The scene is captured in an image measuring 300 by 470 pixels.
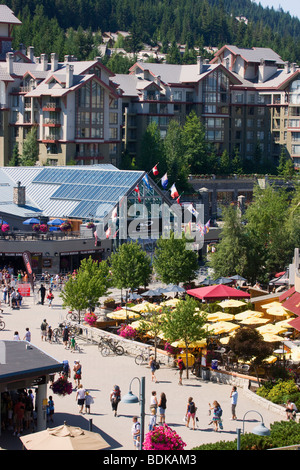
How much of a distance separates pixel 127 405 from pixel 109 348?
8.12 meters

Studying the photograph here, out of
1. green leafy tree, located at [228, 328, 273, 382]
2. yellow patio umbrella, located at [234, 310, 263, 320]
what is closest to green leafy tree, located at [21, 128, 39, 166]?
yellow patio umbrella, located at [234, 310, 263, 320]

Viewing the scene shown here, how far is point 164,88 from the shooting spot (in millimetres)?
112250

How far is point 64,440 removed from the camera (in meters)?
26.4

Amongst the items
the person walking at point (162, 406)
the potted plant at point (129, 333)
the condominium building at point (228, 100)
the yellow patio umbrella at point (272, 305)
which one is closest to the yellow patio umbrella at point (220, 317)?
the yellow patio umbrella at point (272, 305)

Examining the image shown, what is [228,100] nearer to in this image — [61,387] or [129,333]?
[129,333]

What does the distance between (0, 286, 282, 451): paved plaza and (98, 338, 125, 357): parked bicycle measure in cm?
37

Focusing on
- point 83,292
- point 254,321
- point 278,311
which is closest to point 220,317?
point 254,321

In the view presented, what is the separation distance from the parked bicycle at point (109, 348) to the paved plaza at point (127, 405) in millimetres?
368

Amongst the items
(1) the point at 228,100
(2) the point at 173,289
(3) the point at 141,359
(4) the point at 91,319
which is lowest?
(3) the point at 141,359

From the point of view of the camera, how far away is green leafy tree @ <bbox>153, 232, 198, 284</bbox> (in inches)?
2255

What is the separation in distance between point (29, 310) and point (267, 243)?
21.0 m

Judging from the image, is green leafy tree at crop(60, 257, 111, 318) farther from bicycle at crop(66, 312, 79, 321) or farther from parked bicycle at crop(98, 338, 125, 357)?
parked bicycle at crop(98, 338, 125, 357)
